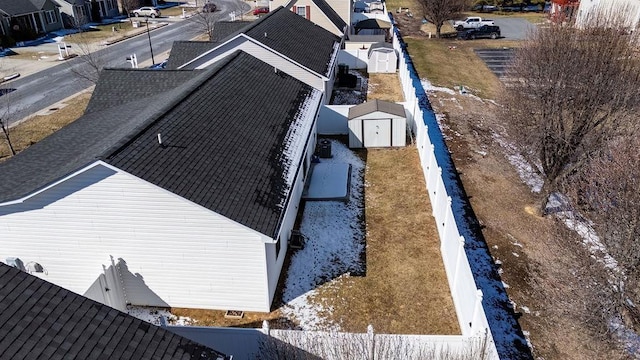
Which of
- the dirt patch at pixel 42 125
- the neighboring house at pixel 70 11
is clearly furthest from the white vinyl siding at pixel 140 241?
the neighboring house at pixel 70 11

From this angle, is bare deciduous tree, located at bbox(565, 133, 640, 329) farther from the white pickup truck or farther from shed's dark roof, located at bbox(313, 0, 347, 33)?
the white pickup truck

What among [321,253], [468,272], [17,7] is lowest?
[321,253]

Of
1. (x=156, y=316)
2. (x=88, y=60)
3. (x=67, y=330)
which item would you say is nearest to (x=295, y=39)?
(x=88, y=60)

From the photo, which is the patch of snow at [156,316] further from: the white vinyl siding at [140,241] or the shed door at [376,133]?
the shed door at [376,133]

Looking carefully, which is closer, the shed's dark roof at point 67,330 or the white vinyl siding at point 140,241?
the shed's dark roof at point 67,330

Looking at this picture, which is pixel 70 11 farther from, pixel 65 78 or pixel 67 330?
pixel 67 330

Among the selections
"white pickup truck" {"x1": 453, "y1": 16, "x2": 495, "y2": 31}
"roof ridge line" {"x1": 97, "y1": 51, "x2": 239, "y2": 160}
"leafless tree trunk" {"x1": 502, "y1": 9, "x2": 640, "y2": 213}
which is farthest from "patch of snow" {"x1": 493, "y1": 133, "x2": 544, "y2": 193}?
"white pickup truck" {"x1": 453, "y1": 16, "x2": 495, "y2": 31}
